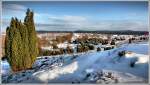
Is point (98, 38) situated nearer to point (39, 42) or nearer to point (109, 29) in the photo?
point (109, 29)

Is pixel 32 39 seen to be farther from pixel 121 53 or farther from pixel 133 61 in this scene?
pixel 133 61

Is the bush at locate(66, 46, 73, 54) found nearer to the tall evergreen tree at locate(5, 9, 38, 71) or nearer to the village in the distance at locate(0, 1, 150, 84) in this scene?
the village in the distance at locate(0, 1, 150, 84)

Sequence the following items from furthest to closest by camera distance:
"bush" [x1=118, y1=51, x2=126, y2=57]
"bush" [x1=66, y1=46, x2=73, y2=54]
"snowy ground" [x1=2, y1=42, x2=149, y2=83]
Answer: "bush" [x1=66, y1=46, x2=73, y2=54] < "bush" [x1=118, y1=51, x2=126, y2=57] < "snowy ground" [x1=2, y1=42, x2=149, y2=83]

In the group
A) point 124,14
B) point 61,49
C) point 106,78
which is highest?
point 124,14

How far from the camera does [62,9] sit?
27.5 ft

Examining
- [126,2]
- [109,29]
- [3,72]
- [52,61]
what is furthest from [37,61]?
[126,2]

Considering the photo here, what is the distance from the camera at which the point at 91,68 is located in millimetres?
8289

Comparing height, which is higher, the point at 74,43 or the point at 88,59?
the point at 74,43

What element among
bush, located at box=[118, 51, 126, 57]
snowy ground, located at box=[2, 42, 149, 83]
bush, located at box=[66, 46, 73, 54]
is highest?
bush, located at box=[66, 46, 73, 54]

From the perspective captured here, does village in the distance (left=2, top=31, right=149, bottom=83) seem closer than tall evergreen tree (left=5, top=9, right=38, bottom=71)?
Yes

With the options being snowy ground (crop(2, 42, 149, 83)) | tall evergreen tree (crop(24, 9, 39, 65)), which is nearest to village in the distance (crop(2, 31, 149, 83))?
snowy ground (crop(2, 42, 149, 83))

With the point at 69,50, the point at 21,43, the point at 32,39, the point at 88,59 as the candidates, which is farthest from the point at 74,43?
the point at 21,43

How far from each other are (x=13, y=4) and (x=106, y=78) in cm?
301

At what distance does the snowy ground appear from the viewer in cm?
820
